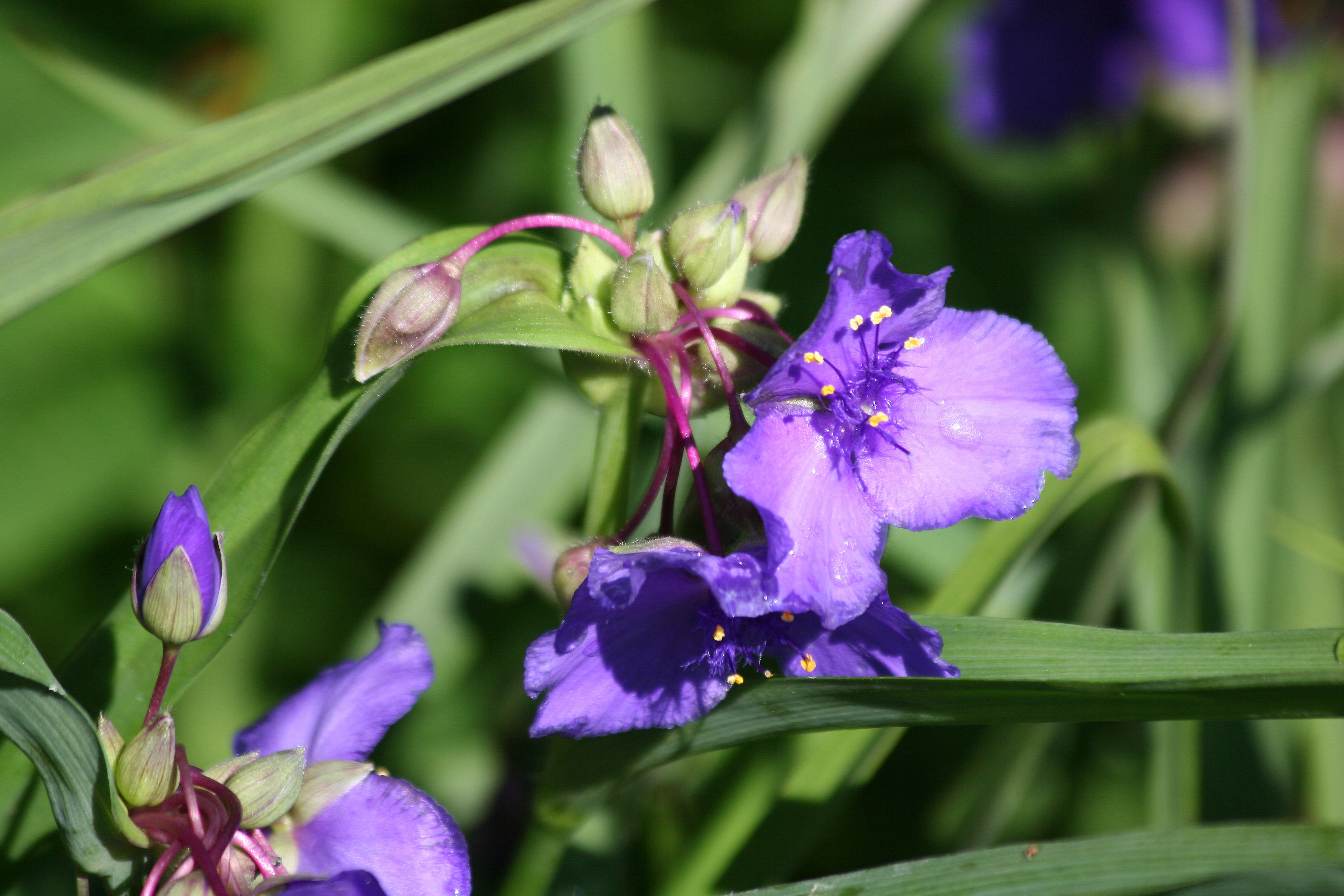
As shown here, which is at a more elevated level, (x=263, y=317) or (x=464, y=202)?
(x=464, y=202)

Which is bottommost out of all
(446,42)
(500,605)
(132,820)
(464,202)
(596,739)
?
(132,820)

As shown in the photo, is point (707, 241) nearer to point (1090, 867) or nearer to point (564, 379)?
point (1090, 867)

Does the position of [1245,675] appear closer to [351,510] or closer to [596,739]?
[596,739]

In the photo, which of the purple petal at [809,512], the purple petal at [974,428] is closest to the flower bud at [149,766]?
the purple petal at [809,512]

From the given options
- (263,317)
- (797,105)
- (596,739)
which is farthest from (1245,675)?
(263,317)

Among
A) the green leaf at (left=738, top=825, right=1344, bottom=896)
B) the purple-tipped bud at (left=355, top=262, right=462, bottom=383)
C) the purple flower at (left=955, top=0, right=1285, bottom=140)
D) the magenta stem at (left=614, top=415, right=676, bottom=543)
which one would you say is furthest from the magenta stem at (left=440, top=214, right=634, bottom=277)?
the purple flower at (left=955, top=0, right=1285, bottom=140)

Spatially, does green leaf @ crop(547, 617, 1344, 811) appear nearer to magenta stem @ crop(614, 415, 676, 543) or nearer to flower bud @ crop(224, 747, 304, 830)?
magenta stem @ crop(614, 415, 676, 543)
